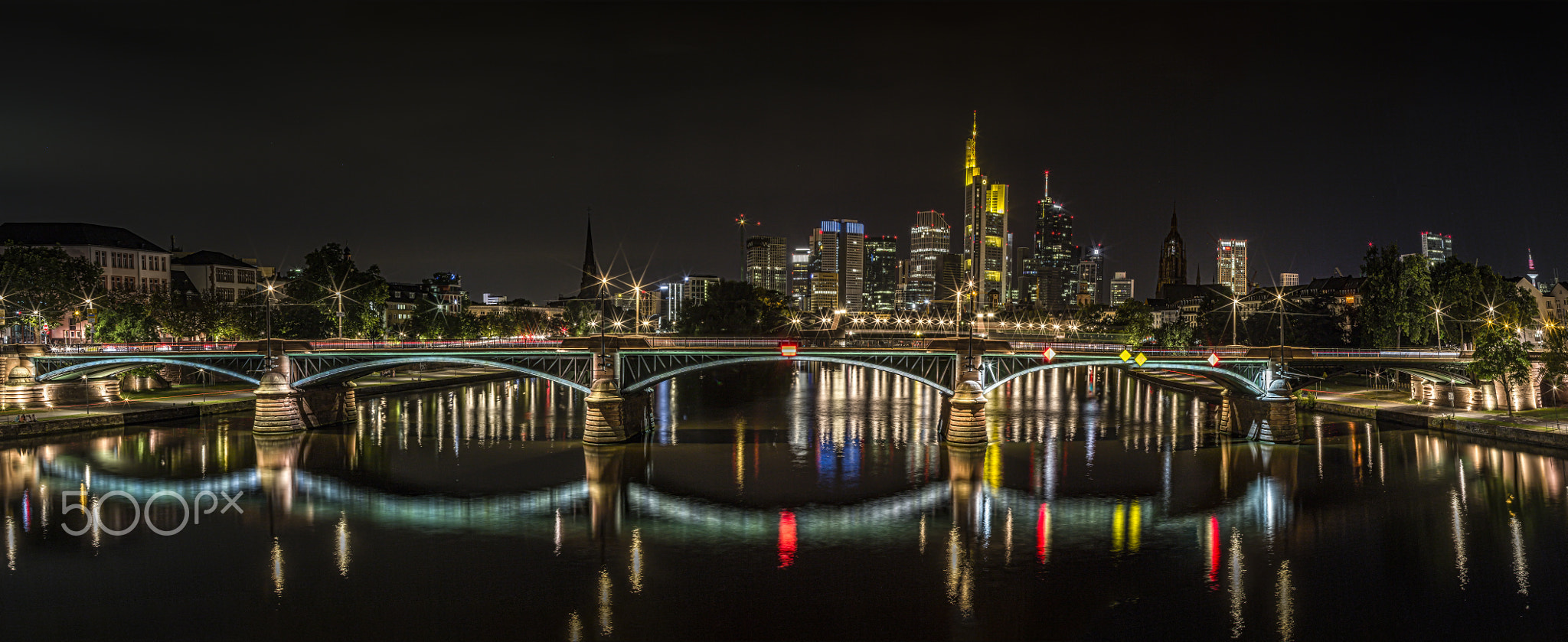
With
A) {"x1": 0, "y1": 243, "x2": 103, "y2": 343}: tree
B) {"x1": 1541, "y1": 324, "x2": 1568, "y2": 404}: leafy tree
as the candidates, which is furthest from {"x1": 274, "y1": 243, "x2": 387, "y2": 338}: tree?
{"x1": 1541, "y1": 324, "x2": 1568, "y2": 404}: leafy tree

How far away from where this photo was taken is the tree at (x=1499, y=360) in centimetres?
6731

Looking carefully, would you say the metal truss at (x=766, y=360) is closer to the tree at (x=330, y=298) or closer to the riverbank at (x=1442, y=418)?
the riverbank at (x=1442, y=418)

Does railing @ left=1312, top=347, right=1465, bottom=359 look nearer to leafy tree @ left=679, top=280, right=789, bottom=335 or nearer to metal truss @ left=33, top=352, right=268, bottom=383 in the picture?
metal truss @ left=33, top=352, right=268, bottom=383

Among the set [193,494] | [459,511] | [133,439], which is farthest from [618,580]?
[133,439]

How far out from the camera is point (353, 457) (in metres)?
60.0

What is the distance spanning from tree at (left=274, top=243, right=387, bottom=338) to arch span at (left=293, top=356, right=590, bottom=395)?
29715mm

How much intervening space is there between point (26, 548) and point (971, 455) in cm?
4988

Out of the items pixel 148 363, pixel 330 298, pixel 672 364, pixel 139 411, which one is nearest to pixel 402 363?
pixel 672 364

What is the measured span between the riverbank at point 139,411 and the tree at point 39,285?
16.1 m

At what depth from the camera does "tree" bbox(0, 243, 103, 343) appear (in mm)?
89562

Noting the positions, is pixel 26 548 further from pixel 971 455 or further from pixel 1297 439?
pixel 1297 439

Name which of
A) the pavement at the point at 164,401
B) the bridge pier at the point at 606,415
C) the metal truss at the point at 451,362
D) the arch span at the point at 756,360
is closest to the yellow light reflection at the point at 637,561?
the bridge pier at the point at 606,415

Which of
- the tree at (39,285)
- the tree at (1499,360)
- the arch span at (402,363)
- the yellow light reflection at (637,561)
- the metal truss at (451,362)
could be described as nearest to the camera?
the yellow light reflection at (637,561)

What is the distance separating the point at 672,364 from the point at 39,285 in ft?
231
